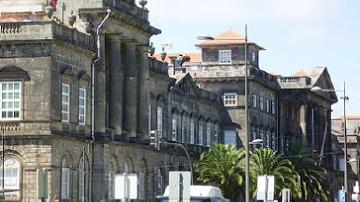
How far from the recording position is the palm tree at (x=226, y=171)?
292ft

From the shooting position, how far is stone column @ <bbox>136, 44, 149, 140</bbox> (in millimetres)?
78625

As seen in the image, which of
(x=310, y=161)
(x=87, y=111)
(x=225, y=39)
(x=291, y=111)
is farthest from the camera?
(x=291, y=111)

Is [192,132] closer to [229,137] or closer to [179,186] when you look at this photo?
[229,137]

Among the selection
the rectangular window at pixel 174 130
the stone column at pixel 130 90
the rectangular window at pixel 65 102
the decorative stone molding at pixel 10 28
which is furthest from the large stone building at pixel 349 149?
the decorative stone molding at pixel 10 28

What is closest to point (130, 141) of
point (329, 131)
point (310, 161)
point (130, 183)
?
point (310, 161)

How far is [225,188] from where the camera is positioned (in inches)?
3501

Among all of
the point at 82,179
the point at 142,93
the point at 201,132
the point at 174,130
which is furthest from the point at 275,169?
the point at 82,179

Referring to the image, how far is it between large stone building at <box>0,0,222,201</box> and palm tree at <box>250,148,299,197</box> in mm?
7137

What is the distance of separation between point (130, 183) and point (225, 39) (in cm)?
7839

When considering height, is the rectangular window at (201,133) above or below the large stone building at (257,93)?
below

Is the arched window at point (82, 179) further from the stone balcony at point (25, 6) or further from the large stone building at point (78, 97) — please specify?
the stone balcony at point (25, 6)

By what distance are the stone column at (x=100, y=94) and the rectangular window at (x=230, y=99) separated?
1377 inches

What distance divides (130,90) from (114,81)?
3208mm

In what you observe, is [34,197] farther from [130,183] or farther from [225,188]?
[130,183]
